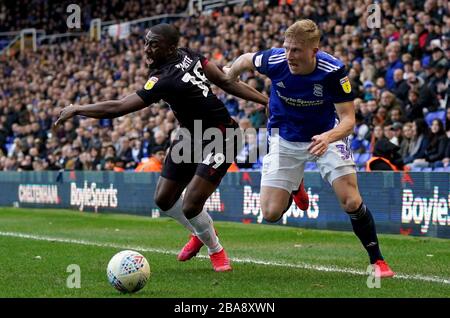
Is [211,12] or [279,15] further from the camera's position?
[211,12]

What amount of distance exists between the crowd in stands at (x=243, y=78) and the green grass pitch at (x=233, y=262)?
8.81ft

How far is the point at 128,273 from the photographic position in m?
7.67

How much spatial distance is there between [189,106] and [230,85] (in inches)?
19.5

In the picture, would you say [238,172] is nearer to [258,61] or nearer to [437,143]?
[437,143]

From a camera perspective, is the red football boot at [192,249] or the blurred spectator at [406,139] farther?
the blurred spectator at [406,139]

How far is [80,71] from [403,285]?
2674 cm

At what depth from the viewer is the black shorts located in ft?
30.9

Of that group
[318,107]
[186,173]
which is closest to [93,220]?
[186,173]

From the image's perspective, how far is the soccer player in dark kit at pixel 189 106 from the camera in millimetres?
9102

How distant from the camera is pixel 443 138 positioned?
50.3 ft

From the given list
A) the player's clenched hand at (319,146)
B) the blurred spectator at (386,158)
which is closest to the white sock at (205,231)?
→ the player's clenched hand at (319,146)

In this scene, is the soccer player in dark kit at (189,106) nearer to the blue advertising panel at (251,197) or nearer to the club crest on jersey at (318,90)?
the club crest on jersey at (318,90)

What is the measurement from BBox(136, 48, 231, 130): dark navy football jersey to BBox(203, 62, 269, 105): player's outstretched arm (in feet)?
0.28

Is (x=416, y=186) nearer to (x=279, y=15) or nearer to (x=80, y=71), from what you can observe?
(x=279, y=15)
